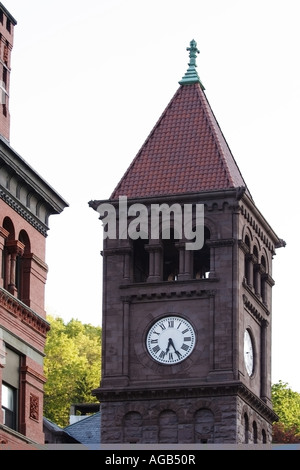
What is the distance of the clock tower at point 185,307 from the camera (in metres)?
85.4

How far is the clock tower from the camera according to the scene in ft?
280

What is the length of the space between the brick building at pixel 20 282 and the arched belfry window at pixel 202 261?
29.3 m

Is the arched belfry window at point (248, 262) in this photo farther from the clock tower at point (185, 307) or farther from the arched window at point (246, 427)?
the arched window at point (246, 427)

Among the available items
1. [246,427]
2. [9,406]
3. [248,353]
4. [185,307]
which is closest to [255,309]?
[248,353]

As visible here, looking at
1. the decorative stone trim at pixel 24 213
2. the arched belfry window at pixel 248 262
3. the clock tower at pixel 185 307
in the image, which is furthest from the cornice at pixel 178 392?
the decorative stone trim at pixel 24 213

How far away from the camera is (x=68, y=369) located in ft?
422

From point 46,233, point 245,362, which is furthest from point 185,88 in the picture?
point 46,233

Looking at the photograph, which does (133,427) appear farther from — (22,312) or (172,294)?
(22,312)

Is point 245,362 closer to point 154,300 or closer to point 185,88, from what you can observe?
point 154,300

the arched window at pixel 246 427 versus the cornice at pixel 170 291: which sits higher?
the cornice at pixel 170 291

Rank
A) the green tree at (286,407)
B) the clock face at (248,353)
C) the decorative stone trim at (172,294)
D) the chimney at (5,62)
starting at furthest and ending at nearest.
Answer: the green tree at (286,407) < the clock face at (248,353) < the decorative stone trim at (172,294) < the chimney at (5,62)

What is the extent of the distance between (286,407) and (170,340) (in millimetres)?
41764

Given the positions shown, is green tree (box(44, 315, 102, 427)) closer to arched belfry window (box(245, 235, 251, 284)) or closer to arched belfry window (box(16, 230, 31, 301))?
arched belfry window (box(245, 235, 251, 284))

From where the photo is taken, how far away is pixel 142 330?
86938 millimetres
